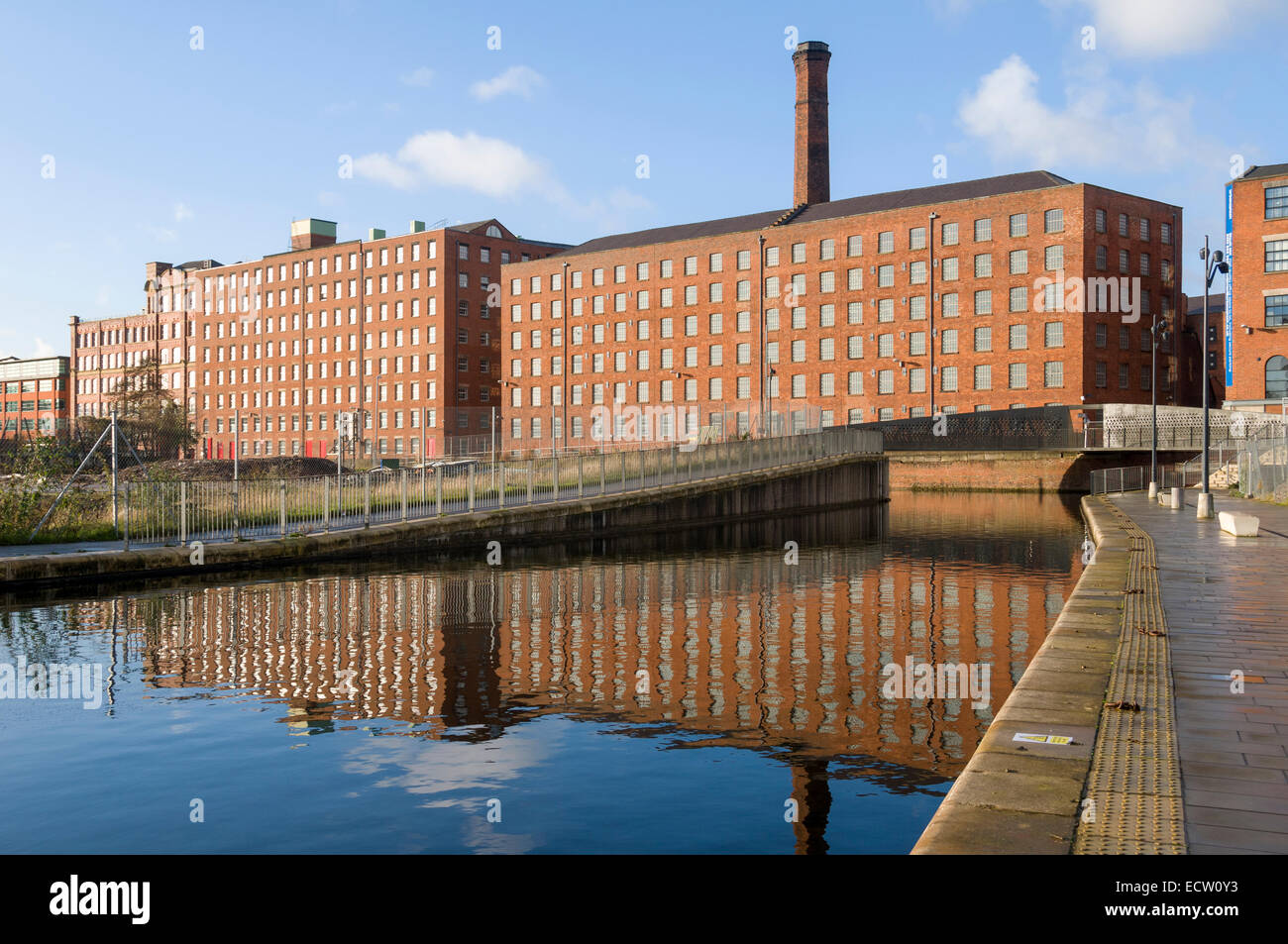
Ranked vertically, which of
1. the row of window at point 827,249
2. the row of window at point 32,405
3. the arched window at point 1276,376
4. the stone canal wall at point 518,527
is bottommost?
the stone canal wall at point 518,527

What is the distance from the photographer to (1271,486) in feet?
123

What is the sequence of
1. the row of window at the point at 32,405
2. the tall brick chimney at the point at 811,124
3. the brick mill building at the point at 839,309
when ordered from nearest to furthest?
the brick mill building at the point at 839,309
the tall brick chimney at the point at 811,124
the row of window at the point at 32,405

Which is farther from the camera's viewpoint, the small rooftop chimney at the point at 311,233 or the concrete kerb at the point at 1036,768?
the small rooftop chimney at the point at 311,233

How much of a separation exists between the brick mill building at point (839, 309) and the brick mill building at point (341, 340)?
176 inches

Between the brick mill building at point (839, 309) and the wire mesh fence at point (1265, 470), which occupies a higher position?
the brick mill building at point (839, 309)

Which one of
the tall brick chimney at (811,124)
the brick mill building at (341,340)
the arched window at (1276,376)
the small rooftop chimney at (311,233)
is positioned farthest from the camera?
the small rooftop chimney at (311,233)

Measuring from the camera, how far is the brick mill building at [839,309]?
66312mm

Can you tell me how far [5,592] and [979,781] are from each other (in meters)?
17.5

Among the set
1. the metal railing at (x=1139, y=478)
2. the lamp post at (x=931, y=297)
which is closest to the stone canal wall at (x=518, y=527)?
the metal railing at (x=1139, y=478)

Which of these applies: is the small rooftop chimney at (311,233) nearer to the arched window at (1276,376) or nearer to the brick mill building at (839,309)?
the brick mill building at (839,309)

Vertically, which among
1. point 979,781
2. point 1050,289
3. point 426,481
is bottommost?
point 979,781

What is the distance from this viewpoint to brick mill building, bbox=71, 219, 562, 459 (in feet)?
304
